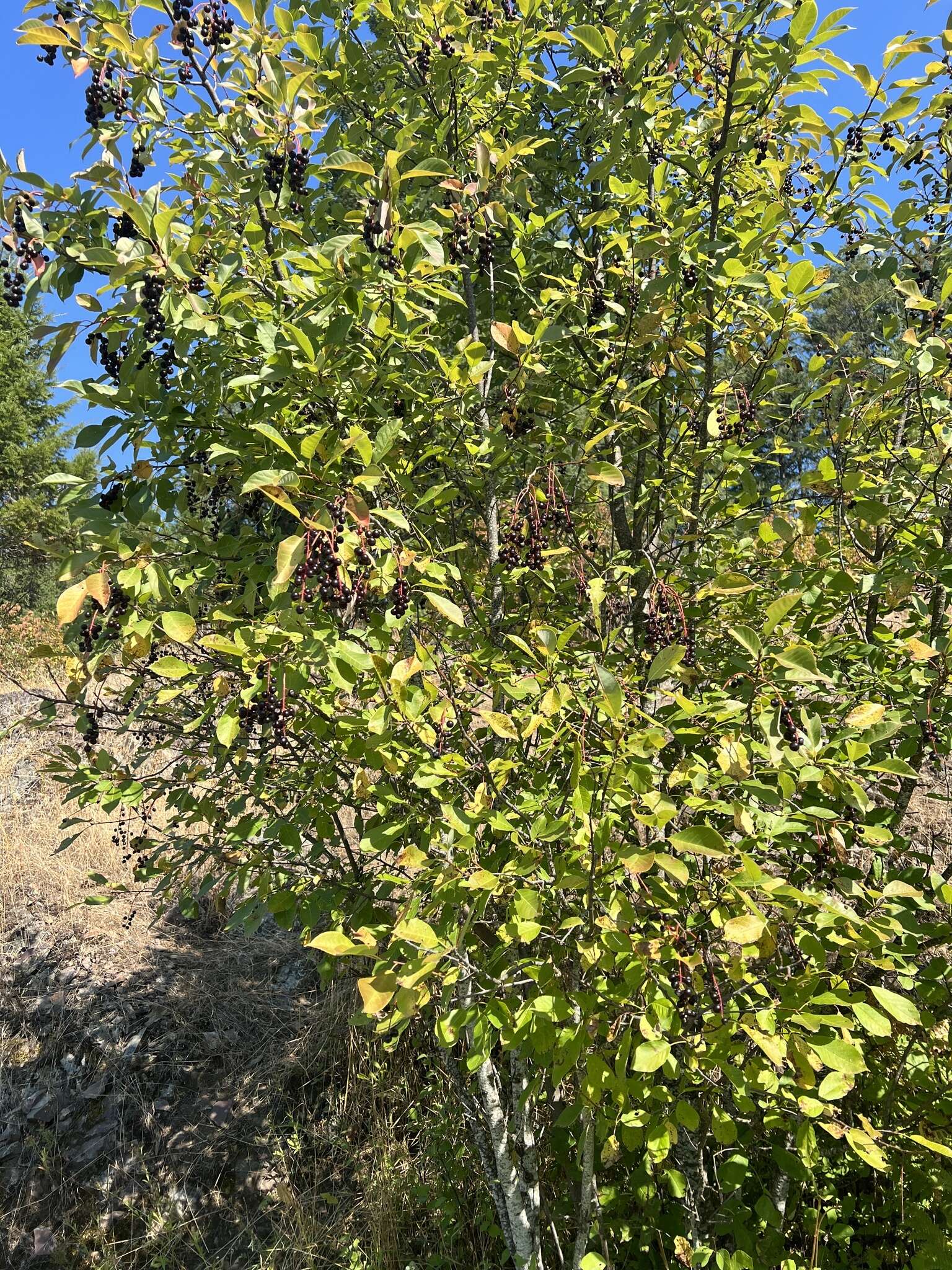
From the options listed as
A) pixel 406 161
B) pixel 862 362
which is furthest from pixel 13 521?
pixel 862 362

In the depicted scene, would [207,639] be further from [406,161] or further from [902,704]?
[406,161]

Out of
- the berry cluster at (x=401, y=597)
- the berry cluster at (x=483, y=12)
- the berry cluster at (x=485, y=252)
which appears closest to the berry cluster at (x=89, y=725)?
the berry cluster at (x=401, y=597)

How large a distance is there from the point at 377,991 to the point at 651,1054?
53 centimetres

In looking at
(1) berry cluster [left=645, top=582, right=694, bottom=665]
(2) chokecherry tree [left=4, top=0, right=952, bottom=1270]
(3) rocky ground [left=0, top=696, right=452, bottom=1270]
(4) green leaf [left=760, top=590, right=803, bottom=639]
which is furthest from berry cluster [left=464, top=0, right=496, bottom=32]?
(3) rocky ground [left=0, top=696, right=452, bottom=1270]

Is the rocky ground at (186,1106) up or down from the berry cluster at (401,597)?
down

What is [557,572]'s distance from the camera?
258 cm

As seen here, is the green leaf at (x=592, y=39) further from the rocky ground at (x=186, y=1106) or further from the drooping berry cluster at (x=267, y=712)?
the rocky ground at (x=186, y=1106)

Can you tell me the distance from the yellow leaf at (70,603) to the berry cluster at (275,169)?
102 cm

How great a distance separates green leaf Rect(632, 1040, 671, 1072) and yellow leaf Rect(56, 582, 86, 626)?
1.29 m

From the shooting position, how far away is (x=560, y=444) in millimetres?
2201

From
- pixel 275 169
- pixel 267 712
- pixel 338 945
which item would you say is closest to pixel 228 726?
pixel 267 712

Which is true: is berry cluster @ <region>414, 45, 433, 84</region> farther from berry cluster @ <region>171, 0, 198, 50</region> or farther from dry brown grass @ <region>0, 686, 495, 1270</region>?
dry brown grass @ <region>0, 686, 495, 1270</region>

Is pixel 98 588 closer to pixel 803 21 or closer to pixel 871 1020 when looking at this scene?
pixel 871 1020

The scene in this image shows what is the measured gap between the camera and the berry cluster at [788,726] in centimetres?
160
